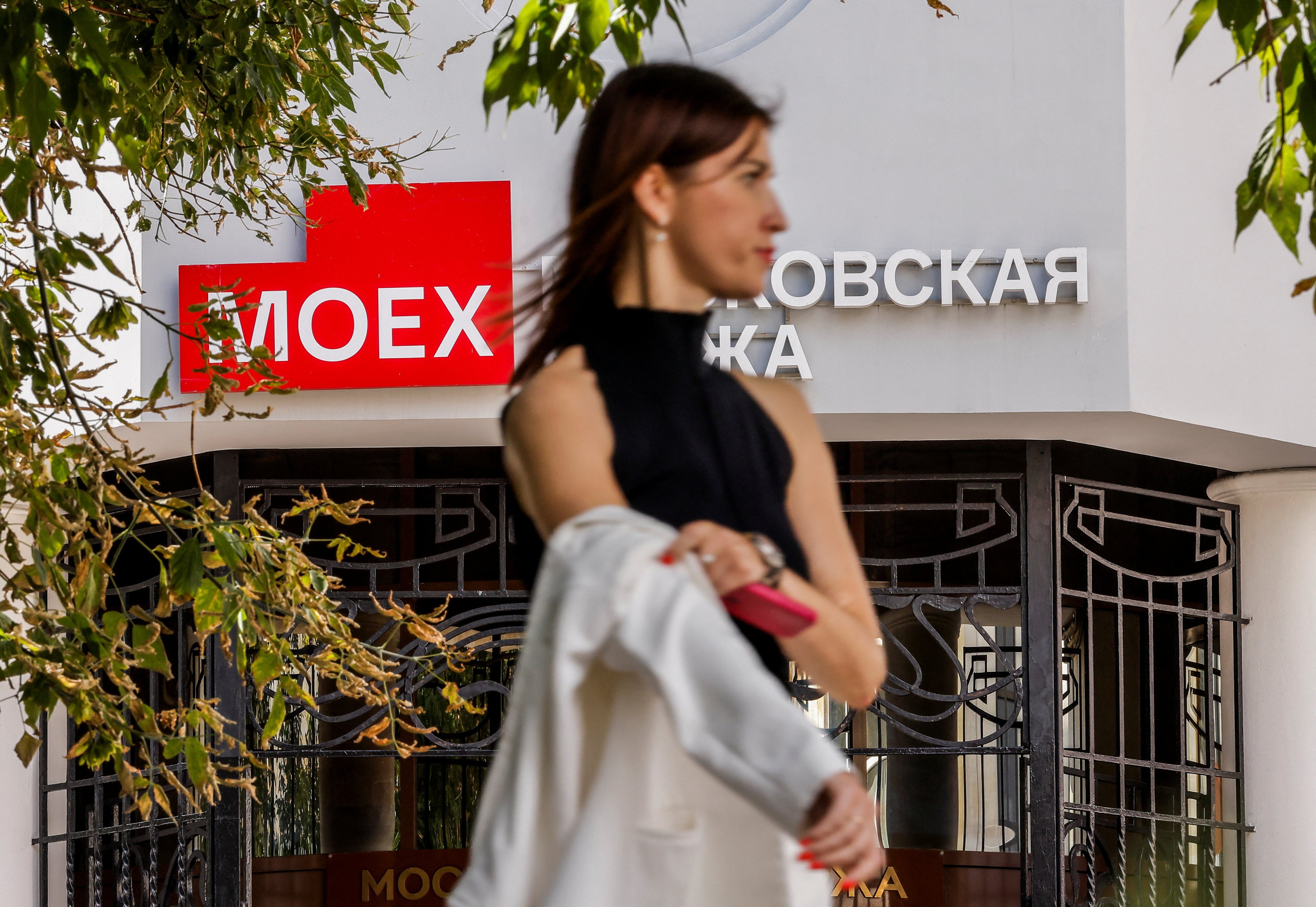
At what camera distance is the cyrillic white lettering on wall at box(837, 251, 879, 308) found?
6047mm

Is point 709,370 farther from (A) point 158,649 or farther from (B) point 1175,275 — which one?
(B) point 1175,275

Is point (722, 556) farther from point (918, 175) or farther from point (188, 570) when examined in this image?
point (918, 175)

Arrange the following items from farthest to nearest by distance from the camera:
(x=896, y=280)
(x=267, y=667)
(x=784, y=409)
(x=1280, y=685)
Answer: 1. (x=1280, y=685)
2. (x=896, y=280)
3. (x=267, y=667)
4. (x=784, y=409)

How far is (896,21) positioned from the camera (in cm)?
617

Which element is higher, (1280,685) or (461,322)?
(461,322)

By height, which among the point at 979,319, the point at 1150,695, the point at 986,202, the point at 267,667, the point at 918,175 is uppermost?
the point at 918,175

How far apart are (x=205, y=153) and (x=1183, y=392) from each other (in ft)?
13.6

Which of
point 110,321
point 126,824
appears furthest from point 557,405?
point 126,824

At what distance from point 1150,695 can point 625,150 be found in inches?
231

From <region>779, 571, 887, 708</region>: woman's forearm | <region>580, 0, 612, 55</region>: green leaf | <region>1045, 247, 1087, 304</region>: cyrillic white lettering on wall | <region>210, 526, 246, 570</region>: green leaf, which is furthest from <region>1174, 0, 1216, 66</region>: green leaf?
<region>1045, 247, 1087, 304</region>: cyrillic white lettering on wall

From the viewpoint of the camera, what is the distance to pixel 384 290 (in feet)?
20.2

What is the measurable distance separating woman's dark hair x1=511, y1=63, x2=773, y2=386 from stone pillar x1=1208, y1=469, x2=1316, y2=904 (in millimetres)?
5937

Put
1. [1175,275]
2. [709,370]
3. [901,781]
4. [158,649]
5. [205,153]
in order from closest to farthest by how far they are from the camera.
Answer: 1. [709,370]
2. [158,649]
3. [205,153]
4. [1175,275]
5. [901,781]

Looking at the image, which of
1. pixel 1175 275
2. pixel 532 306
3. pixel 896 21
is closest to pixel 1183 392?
pixel 1175 275
